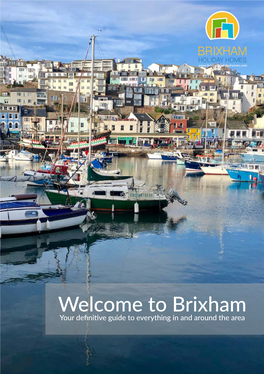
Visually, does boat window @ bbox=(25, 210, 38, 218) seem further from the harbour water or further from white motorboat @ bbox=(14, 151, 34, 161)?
white motorboat @ bbox=(14, 151, 34, 161)

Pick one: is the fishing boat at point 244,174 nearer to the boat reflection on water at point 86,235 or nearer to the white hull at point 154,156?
the boat reflection on water at point 86,235

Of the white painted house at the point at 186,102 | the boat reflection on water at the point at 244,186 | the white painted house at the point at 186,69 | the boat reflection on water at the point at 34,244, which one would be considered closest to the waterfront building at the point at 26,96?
the white painted house at the point at 186,102

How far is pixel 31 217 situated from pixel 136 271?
23.8 feet

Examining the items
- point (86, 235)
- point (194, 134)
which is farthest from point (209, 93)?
point (86, 235)

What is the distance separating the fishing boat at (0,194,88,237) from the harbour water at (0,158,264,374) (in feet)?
1.81

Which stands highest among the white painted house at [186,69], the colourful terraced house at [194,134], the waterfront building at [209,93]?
the white painted house at [186,69]

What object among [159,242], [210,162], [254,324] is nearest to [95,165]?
[210,162]

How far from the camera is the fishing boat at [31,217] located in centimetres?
2073

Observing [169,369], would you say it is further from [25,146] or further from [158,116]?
[158,116]

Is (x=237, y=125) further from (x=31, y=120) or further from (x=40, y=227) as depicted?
(x=40, y=227)

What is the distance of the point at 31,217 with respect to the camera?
21.3 meters

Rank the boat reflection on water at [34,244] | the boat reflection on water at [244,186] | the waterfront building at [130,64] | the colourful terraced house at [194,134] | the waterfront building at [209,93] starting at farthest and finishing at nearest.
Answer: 1. the waterfront building at [130,64]
2. the waterfront building at [209,93]
3. the colourful terraced house at [194,134]
4. the boat reflection on water at [244,186]
5. the boat reflection on water at [34,244]

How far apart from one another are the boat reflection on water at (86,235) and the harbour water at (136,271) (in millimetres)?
53

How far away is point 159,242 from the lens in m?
21.9
